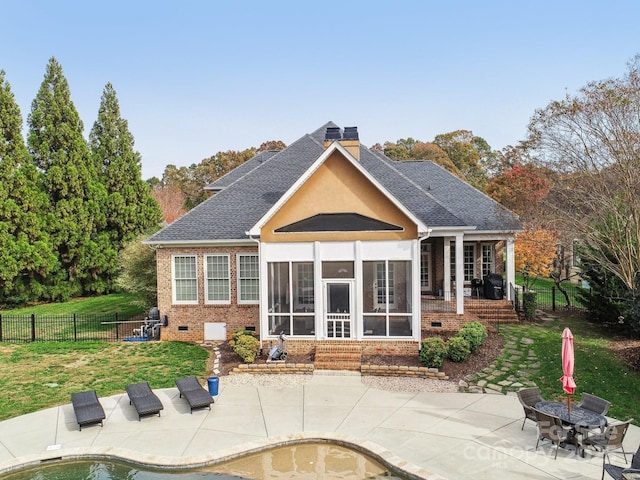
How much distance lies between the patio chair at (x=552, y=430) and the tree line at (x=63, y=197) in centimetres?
3203

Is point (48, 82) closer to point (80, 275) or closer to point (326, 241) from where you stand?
point (80, 275)

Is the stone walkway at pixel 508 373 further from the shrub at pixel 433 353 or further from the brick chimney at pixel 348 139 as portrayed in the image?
the brick chimney at pixel 348 139

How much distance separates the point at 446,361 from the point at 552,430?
5814mm

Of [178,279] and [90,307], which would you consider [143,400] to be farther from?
[90,307]

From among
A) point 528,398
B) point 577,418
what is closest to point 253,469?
point 528,398

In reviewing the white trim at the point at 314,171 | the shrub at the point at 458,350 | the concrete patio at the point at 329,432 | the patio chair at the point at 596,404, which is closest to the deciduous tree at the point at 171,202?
the white trim at the point at 314,171

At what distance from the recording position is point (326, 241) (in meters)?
16.5

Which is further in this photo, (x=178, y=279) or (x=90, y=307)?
(x=90, y=307)

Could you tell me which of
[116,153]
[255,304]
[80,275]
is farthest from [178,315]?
[116,153]

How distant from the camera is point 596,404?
33.4ft

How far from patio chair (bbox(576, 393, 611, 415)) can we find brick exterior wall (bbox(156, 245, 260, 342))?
12813 millimetres

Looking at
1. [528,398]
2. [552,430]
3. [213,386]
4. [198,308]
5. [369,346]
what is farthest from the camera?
[198,308]

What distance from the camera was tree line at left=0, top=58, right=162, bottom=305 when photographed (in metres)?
30.1

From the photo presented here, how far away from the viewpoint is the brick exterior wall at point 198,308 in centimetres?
1972
